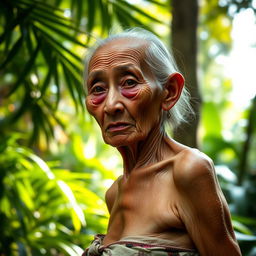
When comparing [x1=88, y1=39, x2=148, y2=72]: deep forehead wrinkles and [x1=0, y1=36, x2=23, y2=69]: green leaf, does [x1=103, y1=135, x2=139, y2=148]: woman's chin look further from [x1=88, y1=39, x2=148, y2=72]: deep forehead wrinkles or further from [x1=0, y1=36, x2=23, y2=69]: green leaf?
[x1=0, y1=36, x2=23, y2=69]: green leaf

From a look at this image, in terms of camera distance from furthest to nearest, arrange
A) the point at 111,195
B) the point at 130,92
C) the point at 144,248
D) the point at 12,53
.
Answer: the point at 12,53 < the point at 111,195 < the point at 130,92 < the point at 144,248

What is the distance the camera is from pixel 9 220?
11.0 feet

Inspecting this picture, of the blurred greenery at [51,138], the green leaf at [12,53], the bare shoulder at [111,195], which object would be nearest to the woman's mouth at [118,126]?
the bare shoulder at [111,195]

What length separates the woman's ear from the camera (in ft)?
4.68

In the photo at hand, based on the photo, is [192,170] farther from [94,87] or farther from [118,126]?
[94,87]

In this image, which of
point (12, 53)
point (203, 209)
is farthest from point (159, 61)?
point (12, 53)

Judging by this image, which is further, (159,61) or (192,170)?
(159,61)

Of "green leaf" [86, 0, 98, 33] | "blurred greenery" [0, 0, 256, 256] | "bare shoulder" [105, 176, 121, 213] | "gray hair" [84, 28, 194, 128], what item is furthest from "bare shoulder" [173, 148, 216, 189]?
"green leaf" [86, 0, 98, 33]

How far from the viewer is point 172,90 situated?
56.8 inches

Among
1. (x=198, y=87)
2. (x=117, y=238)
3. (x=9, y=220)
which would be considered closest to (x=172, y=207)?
(x=117, y=238)

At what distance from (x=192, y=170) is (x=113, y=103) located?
11.0 inches

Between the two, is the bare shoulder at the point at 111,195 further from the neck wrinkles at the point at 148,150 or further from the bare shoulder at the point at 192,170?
the bare shoulder at the point at 192,170

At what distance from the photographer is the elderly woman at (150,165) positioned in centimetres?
127

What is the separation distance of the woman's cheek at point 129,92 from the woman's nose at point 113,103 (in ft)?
0.05
